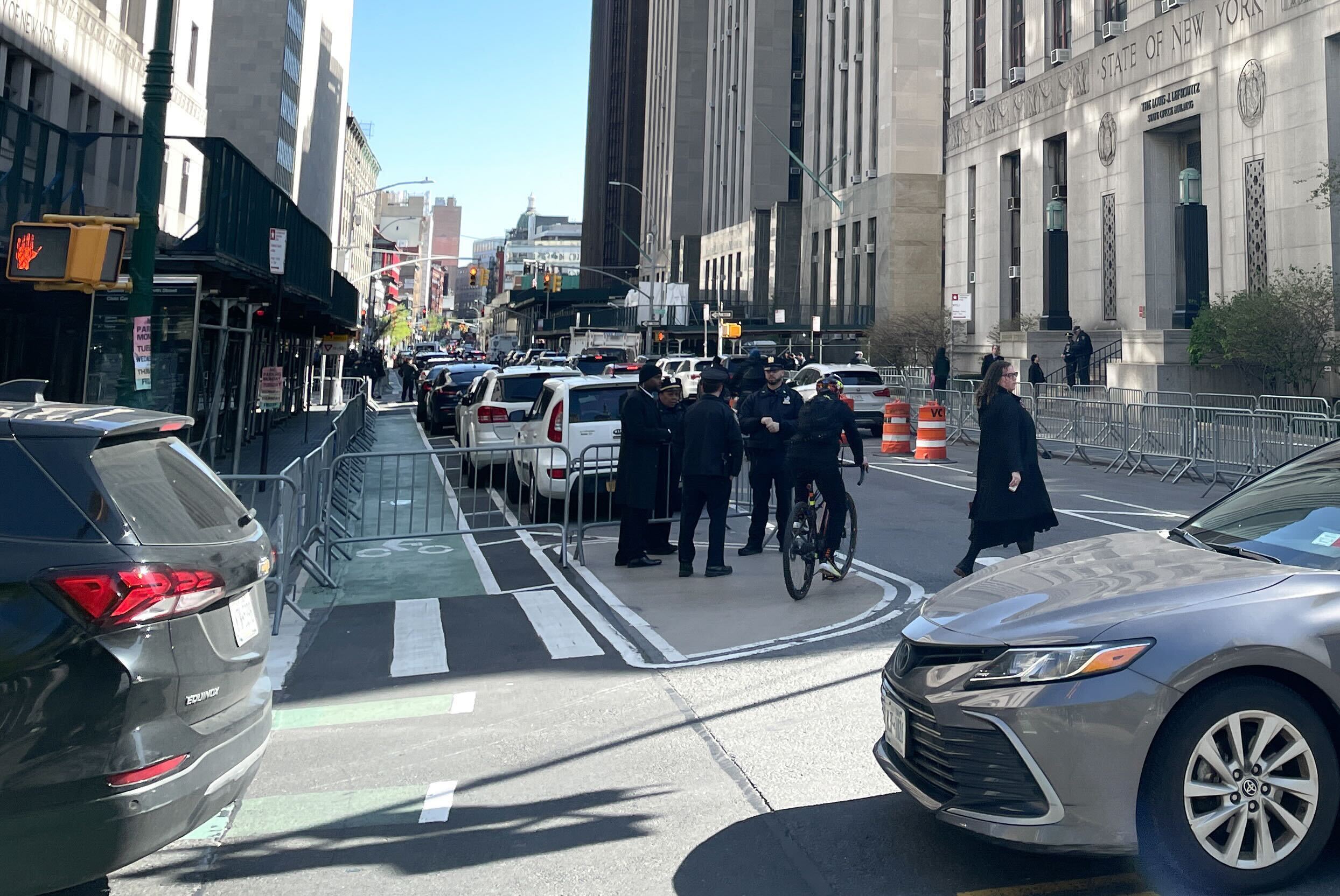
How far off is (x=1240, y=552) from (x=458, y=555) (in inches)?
364

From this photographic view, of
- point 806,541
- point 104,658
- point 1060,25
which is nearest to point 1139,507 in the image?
point 806,541

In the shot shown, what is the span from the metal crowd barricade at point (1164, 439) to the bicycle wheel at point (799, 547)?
1294 centimetres

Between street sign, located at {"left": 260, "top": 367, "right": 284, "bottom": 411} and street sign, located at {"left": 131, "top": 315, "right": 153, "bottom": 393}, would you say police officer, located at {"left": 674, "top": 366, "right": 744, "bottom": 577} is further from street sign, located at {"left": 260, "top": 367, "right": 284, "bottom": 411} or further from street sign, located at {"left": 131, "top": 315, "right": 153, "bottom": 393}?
street sign, located at {"left": 260, "top": 367, "right": 284, "bottom": 411}

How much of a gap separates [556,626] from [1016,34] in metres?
43.1

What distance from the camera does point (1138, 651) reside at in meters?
3.88

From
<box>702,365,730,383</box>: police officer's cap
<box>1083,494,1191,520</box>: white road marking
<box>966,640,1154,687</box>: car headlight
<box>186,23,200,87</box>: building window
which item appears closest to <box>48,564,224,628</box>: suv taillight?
<box>966,640,1154,687</box>: car headlight

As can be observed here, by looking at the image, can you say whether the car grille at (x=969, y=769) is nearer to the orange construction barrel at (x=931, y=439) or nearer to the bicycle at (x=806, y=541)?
the bicycle at (x=806, y=541)

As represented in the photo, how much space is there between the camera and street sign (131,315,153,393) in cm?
1073

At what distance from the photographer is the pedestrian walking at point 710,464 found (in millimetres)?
10445

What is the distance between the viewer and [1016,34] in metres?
45.4

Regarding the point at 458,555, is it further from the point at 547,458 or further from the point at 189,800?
the point at 189,800

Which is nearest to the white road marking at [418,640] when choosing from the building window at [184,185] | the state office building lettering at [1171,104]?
the building window at [184,185]

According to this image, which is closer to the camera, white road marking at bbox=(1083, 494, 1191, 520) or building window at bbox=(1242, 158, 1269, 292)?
white road marking at bbox=(1083, 494, 1191, 520)

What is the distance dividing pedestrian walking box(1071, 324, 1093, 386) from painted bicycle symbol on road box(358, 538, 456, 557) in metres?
25.6
